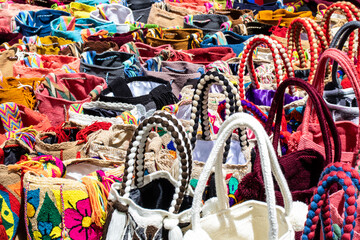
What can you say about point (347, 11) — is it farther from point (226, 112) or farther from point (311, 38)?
point (226, 112)

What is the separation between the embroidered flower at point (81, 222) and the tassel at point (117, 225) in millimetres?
173

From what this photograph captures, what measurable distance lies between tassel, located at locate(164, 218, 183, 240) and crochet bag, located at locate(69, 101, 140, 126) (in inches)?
31.3

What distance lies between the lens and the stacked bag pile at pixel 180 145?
0.90 m

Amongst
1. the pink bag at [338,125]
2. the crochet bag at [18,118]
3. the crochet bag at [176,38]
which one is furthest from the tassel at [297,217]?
the crochet bag at [176,38]

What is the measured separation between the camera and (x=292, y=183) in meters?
1.21

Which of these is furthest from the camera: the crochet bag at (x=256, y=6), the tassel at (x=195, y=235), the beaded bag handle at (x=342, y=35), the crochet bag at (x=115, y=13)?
the crochet bag at (x=256, y=6)

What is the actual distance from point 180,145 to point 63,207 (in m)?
0.43

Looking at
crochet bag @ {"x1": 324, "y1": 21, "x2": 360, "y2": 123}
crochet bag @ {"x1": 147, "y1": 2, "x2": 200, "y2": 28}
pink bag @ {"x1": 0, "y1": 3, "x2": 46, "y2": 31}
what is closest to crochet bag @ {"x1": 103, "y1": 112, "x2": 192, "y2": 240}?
crochet bag @ {"x1": 324, "y1": 21, "x2": 360, "y2": 123}

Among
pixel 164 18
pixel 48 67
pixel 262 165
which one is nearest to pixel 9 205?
pixel 262 165

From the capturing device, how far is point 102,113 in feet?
5.87

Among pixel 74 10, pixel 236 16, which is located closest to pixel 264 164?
pixel 236 16

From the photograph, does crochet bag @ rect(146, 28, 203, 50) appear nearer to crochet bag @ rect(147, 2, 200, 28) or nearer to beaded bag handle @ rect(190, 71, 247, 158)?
crochet bag @ rect(147, 2, 200, 28)

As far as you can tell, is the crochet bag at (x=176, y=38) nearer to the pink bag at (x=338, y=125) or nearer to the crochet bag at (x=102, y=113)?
the crochet bag at (x=102, y=113)

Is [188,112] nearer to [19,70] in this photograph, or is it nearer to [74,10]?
[19,70]
